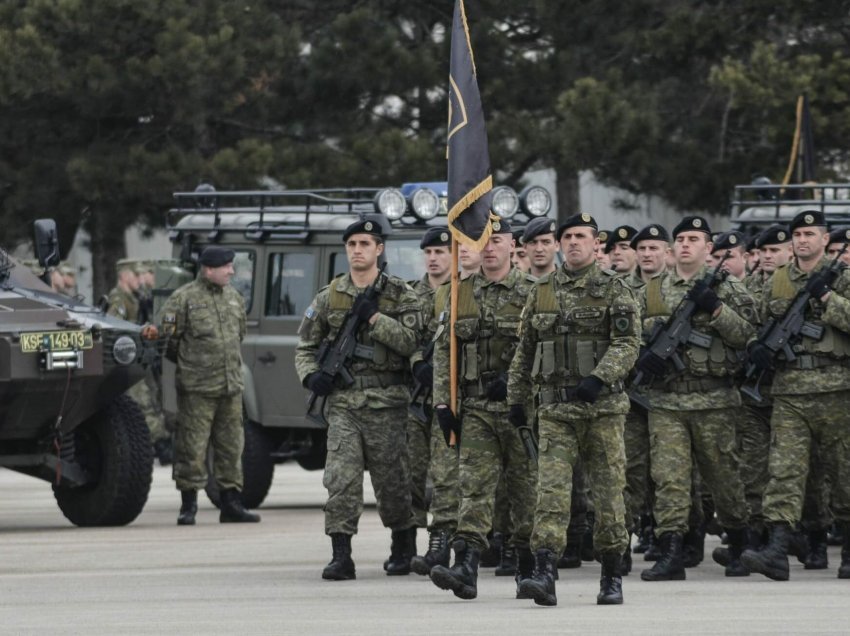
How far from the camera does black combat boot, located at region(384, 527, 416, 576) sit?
1255 cm

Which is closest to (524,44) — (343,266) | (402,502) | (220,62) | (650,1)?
(650,1)

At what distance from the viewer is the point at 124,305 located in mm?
23281

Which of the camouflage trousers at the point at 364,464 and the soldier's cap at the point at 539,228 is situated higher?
the soldier's cap at the point at 539,228

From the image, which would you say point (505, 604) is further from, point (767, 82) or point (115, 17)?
point (115, 17)

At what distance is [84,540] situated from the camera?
15031 mm

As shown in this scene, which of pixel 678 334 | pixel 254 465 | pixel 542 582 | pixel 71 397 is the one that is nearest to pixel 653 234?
pixel 678 334

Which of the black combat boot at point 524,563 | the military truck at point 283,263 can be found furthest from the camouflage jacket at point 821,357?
the military truck at point 283,263

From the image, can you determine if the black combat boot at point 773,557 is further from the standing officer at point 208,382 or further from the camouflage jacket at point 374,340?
the standing officer at point 208,382

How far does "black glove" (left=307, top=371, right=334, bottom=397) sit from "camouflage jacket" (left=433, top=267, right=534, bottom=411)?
0.83 metres

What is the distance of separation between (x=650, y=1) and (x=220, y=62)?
4749 millimetres

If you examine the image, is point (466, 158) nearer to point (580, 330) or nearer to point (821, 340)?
point (580, 330)

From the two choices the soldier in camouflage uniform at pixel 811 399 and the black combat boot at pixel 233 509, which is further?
the black combat boot at pixel 233 509

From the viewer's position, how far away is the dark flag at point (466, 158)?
11.7 meters

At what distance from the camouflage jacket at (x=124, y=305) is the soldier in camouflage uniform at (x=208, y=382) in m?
6.81
